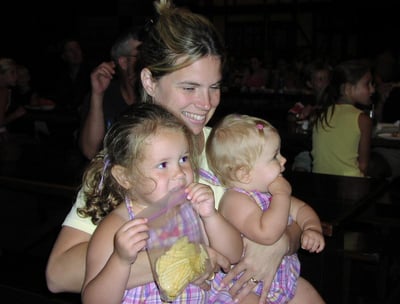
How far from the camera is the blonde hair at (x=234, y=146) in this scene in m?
1.65

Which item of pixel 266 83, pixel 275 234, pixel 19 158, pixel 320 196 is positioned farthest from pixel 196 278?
pixel 266 83

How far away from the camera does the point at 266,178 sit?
1658 mm

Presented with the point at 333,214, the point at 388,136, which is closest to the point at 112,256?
the point at 333,214

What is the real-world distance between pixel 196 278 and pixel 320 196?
1285 millimetres

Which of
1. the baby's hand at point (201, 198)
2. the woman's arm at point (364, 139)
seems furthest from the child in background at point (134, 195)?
the woman's arm at point (364, 139)

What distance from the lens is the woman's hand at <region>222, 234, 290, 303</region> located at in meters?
1.58

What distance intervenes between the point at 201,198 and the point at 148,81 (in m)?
0.53

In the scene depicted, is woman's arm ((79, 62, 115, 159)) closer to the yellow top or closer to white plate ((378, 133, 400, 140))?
the yellow top

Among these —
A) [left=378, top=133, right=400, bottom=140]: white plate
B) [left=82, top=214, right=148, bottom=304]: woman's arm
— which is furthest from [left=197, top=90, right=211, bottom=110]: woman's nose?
[left=378, top=133, right=400, bottom=140]: white plate

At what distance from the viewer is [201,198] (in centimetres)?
127

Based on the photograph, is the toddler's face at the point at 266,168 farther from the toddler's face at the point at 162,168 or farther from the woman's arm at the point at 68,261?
the woman's arm at the point at 68,261

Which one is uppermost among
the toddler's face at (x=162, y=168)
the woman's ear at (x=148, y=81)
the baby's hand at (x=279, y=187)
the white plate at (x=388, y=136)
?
the woman's ear at (x=148, y=81)

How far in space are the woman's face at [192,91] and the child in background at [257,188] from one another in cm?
12

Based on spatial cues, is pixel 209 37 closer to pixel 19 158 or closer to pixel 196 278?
pixel 196 278
